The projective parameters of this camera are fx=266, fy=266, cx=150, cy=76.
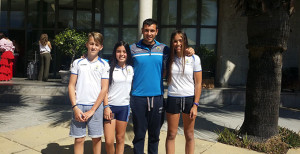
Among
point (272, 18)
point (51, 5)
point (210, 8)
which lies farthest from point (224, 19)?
point (51, 5)

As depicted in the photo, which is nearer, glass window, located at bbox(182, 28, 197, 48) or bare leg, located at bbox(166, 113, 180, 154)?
bare leg, located at bbox(166, 113, 180, 154)

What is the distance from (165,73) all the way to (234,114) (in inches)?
159

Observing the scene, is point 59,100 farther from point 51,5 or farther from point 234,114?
point 51,5

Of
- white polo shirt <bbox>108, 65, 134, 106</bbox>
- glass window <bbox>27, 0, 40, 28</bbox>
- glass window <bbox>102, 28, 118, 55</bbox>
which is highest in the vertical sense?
glass window <bbox>27, 0, 40, 28</bbox>

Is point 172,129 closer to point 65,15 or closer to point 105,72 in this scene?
point 105,72

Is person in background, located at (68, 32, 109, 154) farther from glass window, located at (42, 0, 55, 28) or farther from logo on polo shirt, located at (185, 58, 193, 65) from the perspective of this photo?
glass window, located at (42, 0, 55, 28)

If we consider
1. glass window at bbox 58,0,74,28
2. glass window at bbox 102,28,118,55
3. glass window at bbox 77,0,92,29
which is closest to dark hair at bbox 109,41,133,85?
glass window at bbox 102,28,118,55

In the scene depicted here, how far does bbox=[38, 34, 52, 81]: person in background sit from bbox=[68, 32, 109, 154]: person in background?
7.66 m

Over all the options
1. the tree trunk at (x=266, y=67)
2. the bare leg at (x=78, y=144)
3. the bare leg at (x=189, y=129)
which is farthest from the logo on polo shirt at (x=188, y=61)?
the tree trunk at (x=266, y=67)

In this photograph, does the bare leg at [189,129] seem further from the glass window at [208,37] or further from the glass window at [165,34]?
the glass window at [165,34]

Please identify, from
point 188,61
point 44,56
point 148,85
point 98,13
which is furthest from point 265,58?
point 98,13

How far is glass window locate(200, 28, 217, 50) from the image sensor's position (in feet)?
37.8

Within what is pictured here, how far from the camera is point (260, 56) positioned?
4500 mm

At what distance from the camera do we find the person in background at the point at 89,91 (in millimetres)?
2955
